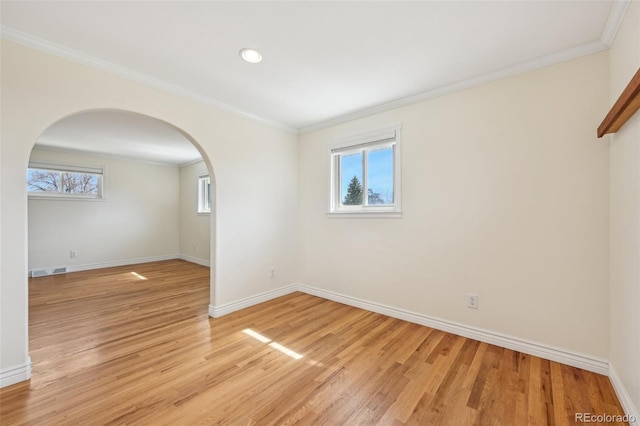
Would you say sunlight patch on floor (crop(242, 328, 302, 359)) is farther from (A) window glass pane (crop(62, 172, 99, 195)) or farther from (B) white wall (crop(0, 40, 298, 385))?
(A) window glass pane (crop(62, 172, 99, 195))

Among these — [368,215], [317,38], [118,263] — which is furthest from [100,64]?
[118,263]

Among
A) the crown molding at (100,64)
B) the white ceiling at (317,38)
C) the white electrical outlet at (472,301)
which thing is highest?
the white ceiling at (317,38)

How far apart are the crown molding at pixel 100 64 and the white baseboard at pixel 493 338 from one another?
2.89 meters

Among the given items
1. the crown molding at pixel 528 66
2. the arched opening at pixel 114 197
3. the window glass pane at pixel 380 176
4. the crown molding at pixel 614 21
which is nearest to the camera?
the crown molding at pixel 614 21

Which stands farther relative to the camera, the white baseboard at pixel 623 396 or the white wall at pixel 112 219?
the white wall at pixel 112 219

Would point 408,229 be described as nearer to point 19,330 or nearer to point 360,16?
point 360,16

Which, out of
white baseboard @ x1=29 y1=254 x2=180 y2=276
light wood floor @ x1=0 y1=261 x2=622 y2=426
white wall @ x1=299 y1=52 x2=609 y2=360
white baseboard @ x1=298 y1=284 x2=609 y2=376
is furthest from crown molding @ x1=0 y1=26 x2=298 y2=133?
white baseboard @ x1=29 y1=254 x2=180 y2=276

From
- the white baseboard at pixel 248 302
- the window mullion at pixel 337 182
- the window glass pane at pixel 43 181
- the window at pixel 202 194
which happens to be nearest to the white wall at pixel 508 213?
the window mullion at pixel 337 182

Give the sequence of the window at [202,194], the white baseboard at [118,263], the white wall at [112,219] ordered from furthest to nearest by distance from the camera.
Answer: the window at [202,194], the white baseboard at [118,263], the white wall at [112,219]

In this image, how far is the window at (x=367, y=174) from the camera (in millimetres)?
2918

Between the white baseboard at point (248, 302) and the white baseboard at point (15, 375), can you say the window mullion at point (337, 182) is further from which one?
the white baseboard at point (15, 375)

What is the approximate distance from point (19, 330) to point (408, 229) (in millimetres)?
3259

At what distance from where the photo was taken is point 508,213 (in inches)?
85.7

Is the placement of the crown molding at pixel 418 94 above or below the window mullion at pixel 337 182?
above
